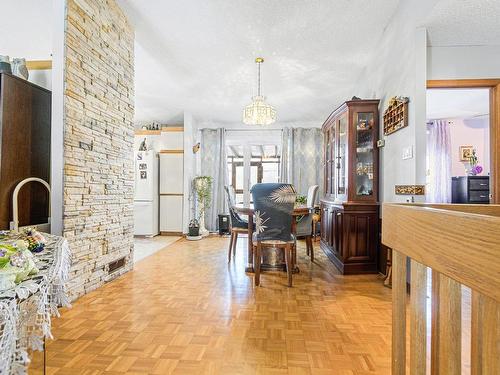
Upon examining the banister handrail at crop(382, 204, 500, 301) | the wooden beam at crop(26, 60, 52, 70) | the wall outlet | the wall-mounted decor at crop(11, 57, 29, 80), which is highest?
the wooden beam at crop(26, 60, 52, 70)

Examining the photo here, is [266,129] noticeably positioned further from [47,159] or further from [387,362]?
[387,362]

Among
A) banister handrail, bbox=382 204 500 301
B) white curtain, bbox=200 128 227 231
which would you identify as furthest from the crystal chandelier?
banister handrail, bbox=382 204 500 301

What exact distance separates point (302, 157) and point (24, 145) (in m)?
5.19

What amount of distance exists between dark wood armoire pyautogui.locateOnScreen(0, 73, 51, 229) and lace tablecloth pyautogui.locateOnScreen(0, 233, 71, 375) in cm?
153

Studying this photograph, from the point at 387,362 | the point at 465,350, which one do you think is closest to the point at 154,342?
the point at 387,362

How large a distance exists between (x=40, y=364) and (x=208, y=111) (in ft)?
17.1

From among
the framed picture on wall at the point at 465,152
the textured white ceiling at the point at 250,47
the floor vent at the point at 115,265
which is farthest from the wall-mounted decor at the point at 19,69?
the framed picture on wall at the point at 465,152

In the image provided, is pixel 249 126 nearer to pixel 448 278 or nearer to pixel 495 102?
pixel 495 102

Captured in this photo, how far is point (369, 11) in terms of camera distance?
281 centimetres

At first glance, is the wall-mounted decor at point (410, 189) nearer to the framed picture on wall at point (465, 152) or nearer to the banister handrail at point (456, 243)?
the banister handrail at point (456, 243)

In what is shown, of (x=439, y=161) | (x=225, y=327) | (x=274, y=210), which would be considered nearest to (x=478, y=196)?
(x=439, y=161)

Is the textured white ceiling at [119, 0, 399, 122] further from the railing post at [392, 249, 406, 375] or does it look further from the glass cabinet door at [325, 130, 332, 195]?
the railing post at [392, 249, 406, 375]

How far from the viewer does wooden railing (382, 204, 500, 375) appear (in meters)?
0.45

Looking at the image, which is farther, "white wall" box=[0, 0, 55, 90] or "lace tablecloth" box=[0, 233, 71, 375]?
"white wall" box=[0, 0, 55, 90]
